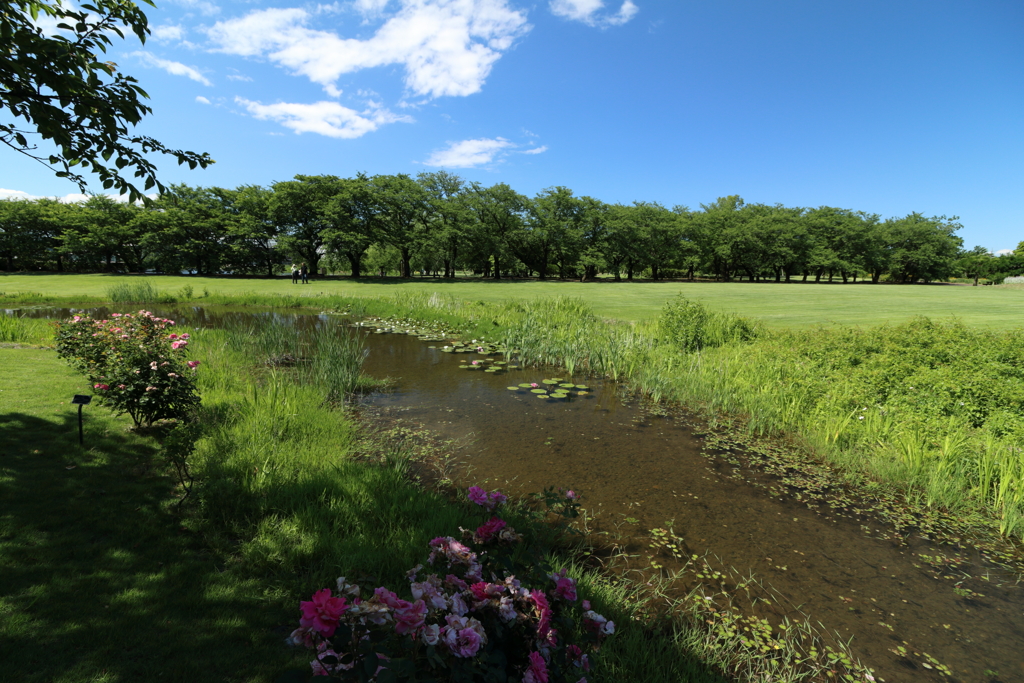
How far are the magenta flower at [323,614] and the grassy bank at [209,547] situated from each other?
24.3 inches

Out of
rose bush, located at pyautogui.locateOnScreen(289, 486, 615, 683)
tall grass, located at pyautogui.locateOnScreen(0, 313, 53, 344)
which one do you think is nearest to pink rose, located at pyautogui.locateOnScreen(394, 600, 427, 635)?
rose bush, located at pyautogui.locateOnScreen(289, 486, 615, 683)

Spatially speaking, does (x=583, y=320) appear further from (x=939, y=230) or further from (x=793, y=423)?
(x=939, y=230)

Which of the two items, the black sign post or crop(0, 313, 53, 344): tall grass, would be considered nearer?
the black sign post

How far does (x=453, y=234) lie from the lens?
48781mm

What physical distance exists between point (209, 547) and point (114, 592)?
0.70m

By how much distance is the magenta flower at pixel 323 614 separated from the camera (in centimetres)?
129

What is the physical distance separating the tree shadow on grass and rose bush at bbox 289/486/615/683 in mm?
1405

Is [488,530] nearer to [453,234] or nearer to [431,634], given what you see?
[431,634]

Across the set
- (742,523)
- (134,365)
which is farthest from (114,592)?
(742,523)

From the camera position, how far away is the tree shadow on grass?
2.34 metres

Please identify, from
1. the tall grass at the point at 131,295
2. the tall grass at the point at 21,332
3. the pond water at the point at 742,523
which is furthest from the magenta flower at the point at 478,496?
the tall grass at the point at 131,295

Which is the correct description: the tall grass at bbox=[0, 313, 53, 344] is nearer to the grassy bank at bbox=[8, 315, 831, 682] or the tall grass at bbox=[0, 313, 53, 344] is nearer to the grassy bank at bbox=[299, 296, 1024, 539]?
the grassy bank at bbox=[8, 315, 831, 682]

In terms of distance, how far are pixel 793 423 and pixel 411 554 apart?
657cm

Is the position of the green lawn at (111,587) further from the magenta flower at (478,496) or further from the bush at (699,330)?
the bush at (699,330)
